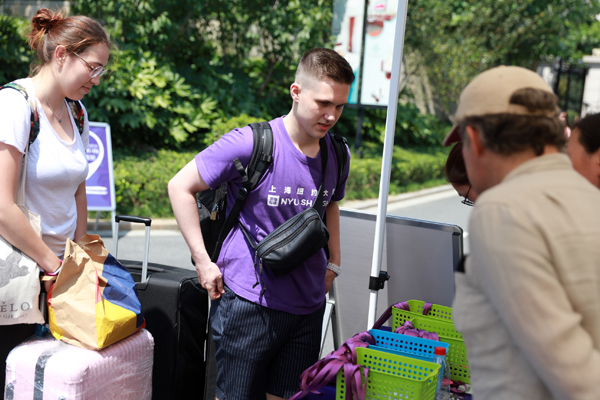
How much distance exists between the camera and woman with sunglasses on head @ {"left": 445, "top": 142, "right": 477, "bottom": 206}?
213cm

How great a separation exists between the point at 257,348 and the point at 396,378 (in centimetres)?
70

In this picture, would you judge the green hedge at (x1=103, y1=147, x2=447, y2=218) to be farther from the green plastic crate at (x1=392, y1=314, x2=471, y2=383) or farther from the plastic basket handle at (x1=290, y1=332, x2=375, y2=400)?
the plastic basket handle at (x1=290, y1=332, x2=375, y2=400)

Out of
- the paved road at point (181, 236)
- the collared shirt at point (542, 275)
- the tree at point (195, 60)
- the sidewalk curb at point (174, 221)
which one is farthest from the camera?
the tree at point (195, 60)

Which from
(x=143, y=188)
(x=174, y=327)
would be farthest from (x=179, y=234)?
(x=174, y=327)

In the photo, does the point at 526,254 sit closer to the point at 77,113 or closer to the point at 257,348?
the point at 257,348

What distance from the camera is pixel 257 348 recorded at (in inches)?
90.7

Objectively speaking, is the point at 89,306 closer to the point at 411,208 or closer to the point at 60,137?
the point at 60,137

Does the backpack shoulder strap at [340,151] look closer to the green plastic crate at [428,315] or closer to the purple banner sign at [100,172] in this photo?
the green plastic crate at [428,315]

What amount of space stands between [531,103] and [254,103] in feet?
39.6

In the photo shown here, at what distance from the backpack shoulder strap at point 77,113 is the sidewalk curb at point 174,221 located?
592 cm

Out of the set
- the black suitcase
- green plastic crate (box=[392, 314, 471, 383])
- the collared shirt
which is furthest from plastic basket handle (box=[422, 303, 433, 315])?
the collared shirt

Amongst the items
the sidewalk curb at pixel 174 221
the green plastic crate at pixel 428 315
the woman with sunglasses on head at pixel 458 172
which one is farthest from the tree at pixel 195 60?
the woman with sunglasses on head at pixel 458 172

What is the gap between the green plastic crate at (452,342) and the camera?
2.13 meters

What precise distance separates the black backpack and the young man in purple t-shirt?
28mm
